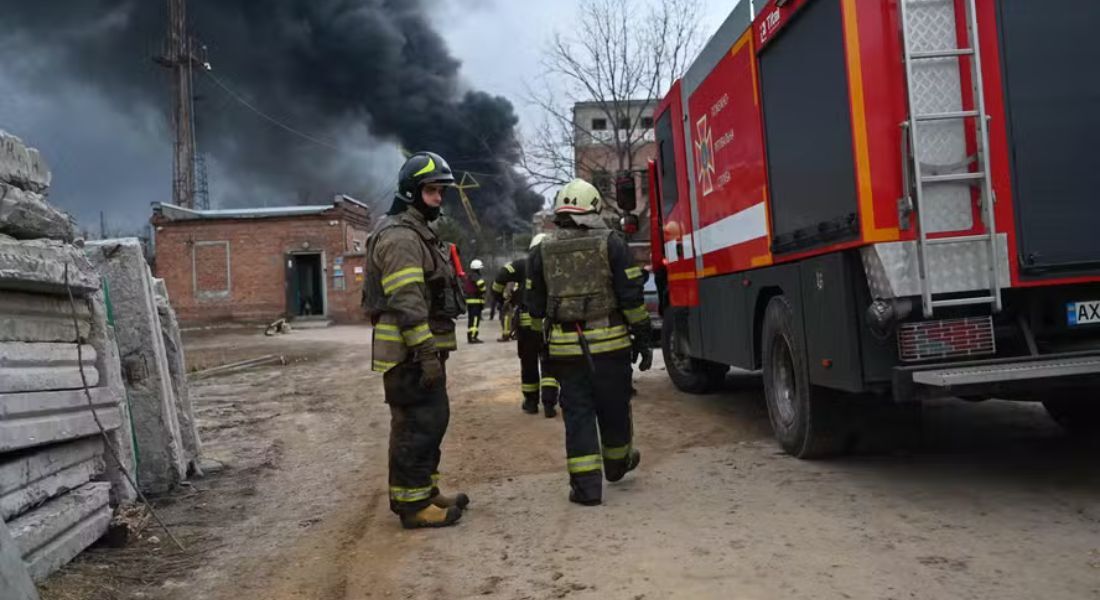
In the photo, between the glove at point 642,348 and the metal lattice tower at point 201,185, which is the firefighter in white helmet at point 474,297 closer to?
the glove at point 642,348

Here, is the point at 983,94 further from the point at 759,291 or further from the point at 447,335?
the point at 447,335

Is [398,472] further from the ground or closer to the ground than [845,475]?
further from the ground

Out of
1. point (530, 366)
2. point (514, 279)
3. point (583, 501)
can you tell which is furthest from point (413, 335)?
point (514, 279)

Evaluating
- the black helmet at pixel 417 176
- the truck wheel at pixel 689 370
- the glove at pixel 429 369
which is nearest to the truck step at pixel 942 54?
the black helmet at pixel 417 176

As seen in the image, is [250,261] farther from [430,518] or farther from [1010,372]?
[1010,372]

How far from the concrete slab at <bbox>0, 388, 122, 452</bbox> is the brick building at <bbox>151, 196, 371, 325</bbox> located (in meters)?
23.7

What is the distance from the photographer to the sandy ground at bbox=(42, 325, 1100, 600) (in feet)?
10.6

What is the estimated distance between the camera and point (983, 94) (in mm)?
3957

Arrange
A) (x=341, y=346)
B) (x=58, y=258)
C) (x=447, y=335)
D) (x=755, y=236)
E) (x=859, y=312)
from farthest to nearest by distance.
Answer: (x=341, y=346) < (x=755, y=236) < (x=447, y=335) < (x=859, y=312) < (x=58, y=258)

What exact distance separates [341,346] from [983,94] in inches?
579

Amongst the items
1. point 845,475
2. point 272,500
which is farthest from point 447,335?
point 845,475

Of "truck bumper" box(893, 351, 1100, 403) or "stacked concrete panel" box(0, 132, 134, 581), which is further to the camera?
"truck bumper" box(893, 351, 1100, 403)

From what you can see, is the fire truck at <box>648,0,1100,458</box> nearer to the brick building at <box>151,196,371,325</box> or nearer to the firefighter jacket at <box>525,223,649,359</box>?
the firefighter jacket at <box>525,223,649,359</box>

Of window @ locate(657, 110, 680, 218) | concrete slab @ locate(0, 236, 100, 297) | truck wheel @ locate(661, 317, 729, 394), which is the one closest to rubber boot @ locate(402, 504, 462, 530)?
concrete slab @ locate(0, 236, 100, 297)
